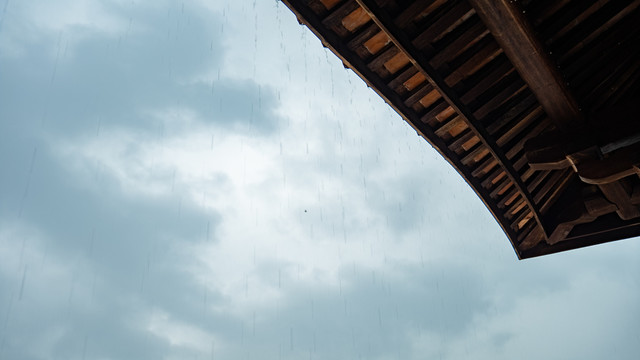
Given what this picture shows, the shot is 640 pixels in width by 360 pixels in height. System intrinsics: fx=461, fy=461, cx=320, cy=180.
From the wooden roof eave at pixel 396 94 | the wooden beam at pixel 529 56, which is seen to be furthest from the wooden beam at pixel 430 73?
the wooden beam at pixel 529 56

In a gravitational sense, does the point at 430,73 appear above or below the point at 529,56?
above

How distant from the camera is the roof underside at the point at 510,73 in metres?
3.39

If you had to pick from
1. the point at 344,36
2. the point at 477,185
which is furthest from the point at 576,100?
the point at 344,36

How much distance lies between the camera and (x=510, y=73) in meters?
4.20

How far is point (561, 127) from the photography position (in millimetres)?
4133

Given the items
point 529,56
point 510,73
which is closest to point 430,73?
point 529,56

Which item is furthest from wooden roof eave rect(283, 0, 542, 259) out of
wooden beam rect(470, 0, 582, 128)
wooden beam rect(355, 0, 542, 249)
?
wooden beam rect(470, 0, 582, 128)

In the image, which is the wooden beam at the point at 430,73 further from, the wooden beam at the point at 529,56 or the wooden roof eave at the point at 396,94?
→ the wooden beam at the point at 529,56

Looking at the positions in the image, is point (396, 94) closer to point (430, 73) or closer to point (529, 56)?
point (430, 73)

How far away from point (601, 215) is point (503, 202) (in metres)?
1.06

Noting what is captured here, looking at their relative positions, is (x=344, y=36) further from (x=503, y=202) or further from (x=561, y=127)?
(x=503, y=202)

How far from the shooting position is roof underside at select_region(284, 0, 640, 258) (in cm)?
339

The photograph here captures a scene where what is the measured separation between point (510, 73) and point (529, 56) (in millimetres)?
708

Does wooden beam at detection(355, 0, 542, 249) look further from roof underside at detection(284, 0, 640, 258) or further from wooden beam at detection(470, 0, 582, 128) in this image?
wooden beam at detection(470, 0, 582, 128)
